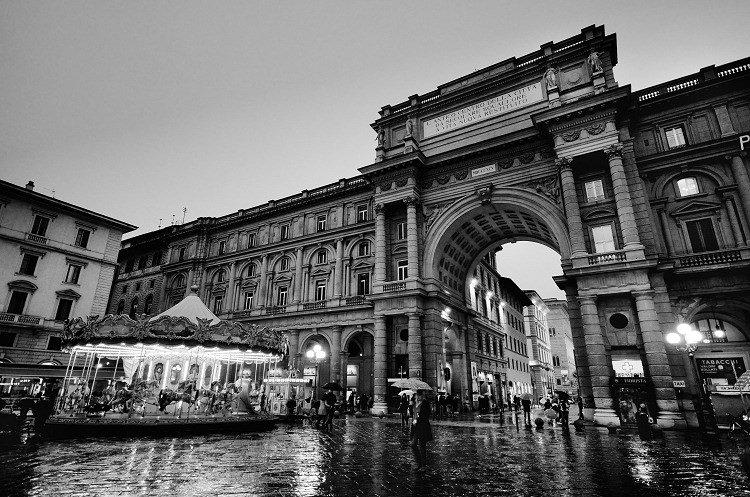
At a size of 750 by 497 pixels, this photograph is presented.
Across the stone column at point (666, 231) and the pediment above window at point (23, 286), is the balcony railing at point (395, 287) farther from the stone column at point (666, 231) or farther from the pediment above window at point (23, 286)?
the pediment above window at point (23, 286)

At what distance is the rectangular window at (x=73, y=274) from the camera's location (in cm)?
3747

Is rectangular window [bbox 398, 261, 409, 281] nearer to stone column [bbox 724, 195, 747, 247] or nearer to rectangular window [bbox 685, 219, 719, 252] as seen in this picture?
rectangular window [bbox 685, 219, 719, 252]

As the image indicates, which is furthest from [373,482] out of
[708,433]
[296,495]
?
[708,433]

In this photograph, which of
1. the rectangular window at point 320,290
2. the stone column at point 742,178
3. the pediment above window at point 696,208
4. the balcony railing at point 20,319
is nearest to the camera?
the stone column at point 742,178

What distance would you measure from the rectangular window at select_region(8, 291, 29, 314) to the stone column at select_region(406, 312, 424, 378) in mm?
32844

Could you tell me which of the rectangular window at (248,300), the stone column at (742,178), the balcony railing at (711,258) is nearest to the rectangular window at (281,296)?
the rectangular window at (248,300)

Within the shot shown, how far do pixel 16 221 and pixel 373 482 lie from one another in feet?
137

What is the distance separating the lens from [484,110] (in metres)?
31.0

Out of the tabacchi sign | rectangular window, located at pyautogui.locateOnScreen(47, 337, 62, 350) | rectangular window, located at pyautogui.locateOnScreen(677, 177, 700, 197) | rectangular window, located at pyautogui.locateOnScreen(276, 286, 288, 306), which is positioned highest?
the tabacchi sign

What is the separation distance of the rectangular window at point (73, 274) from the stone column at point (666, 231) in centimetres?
4727

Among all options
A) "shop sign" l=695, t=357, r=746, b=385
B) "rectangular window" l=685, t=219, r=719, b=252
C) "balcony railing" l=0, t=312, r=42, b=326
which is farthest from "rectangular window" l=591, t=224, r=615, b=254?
"balcony railing" l=0, t=312, r=42, b=326

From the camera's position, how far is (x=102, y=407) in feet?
58.3

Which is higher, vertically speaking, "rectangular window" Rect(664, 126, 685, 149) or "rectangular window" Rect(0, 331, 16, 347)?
"rectangular window" Rect(664, 126, 685, 149)

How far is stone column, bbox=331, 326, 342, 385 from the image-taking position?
33.3m
